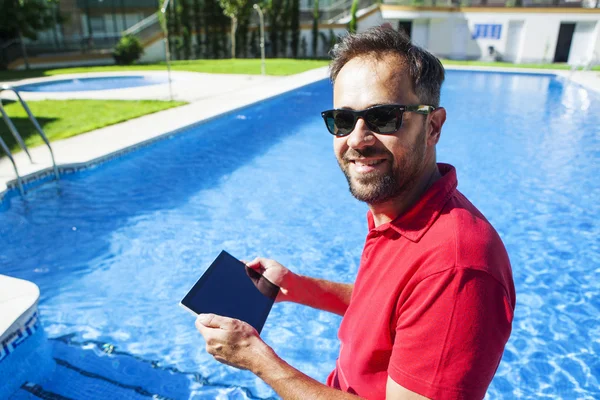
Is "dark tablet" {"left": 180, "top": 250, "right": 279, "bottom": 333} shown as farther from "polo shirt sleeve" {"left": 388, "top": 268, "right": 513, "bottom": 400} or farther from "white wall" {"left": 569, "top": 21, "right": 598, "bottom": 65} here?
"white wall" {"left": 569, "top": 21, "right": 598, "bottom": 65}

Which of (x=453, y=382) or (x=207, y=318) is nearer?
(x=453, y=382)

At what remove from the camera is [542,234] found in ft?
19.2

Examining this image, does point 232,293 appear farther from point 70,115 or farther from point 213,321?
point 70,115

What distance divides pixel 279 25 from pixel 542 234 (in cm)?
2681

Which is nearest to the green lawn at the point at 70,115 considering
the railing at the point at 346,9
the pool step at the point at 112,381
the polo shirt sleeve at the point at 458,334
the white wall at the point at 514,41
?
the pool step at the point at 112,381

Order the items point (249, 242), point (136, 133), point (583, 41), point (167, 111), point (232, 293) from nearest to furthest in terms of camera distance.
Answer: point (232, 293)
point (249, 242)
point (136, 133)
point (167, 111)
point (583, 41)

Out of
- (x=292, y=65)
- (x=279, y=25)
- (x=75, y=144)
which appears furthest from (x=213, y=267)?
(x=279, y=25)

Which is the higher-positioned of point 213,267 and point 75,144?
point 213,267

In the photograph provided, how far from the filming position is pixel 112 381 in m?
3.28

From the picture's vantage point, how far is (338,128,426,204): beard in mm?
1458

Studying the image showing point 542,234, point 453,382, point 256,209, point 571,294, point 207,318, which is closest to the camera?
point 453,382

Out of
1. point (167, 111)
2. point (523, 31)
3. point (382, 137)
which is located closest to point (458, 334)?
point (382, 137)

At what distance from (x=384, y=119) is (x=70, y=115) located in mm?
11105

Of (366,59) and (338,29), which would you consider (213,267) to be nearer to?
(366,59)
